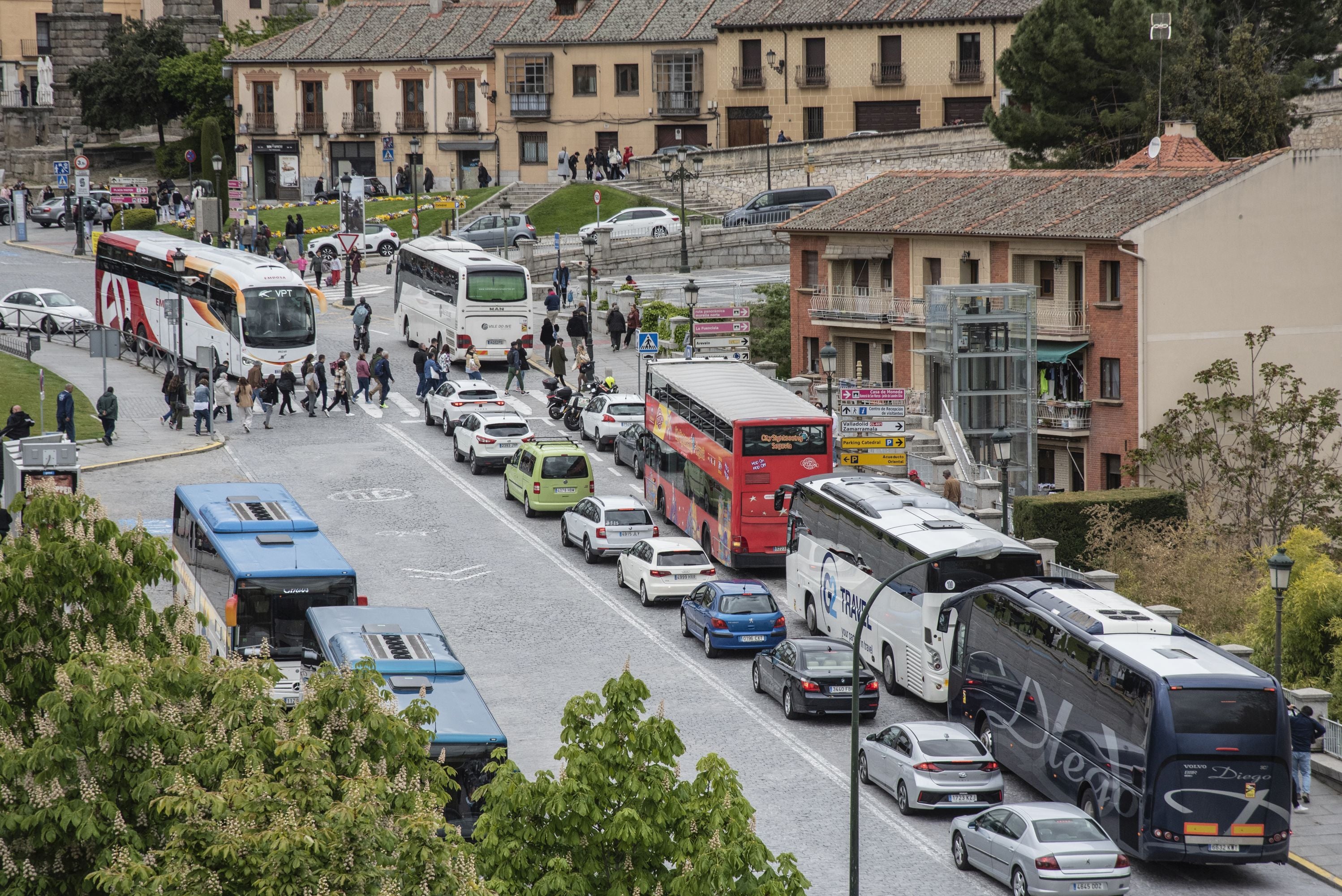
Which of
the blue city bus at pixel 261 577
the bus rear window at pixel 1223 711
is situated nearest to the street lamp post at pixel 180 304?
the blue city bus at pixel 261 577

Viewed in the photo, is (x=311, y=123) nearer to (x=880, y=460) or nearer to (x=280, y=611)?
(x=880, y=460)

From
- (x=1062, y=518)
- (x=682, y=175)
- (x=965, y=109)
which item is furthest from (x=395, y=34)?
(x=1062, y=518)

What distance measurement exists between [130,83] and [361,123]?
17177mm

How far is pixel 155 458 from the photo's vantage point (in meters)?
44.7

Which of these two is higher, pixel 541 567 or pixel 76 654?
pixel 76 654

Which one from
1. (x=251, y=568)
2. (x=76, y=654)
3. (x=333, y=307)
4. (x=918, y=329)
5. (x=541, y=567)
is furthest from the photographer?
(x=333, y=307)

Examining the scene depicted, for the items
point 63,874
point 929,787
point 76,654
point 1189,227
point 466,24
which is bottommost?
point 929,787

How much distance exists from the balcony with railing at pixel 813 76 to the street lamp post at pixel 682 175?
781cm

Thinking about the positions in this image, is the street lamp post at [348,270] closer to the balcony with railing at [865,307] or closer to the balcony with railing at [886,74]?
the balcony with railing at [865,307]

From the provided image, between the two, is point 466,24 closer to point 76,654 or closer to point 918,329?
point 918,329

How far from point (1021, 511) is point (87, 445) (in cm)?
2393

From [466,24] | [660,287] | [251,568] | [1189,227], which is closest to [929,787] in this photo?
[251,568]

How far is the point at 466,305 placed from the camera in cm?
5631

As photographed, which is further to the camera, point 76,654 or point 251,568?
point 251,568
